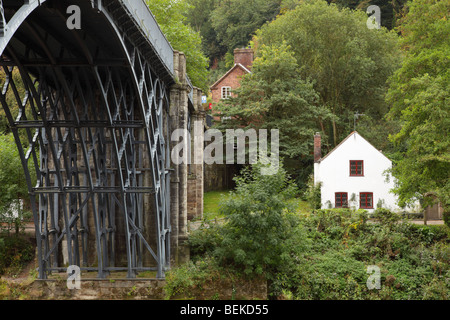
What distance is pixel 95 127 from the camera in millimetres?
18422

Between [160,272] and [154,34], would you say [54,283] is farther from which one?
[154,34]

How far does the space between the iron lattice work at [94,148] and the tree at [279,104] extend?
49.0 ft

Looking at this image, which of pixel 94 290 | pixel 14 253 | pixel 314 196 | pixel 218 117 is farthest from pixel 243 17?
pixel 94 290

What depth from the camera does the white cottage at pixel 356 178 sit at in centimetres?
3097

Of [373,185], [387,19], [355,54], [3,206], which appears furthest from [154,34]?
[387,19]

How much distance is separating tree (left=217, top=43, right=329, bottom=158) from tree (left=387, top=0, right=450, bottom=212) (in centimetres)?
838

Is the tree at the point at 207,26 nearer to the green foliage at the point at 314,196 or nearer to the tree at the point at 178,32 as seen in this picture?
the tree at the point at 178,32

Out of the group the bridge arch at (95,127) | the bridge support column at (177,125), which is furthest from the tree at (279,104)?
the bridge arch at (95,127)

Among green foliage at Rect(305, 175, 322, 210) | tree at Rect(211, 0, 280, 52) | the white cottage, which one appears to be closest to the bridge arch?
green foliage at Rect(305, 175, 322, 210)

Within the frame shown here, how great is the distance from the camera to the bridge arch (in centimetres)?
1476

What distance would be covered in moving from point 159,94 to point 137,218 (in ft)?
15.8

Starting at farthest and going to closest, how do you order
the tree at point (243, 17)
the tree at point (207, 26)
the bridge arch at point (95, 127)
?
the tree at point (207, 26) → the tree at point (243, 17) → the bridge arch at point (95, 127)

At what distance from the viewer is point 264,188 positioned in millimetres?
21828

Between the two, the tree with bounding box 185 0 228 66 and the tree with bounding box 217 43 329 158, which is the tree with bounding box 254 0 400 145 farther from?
the tree with bounding box 185 0 228 66
